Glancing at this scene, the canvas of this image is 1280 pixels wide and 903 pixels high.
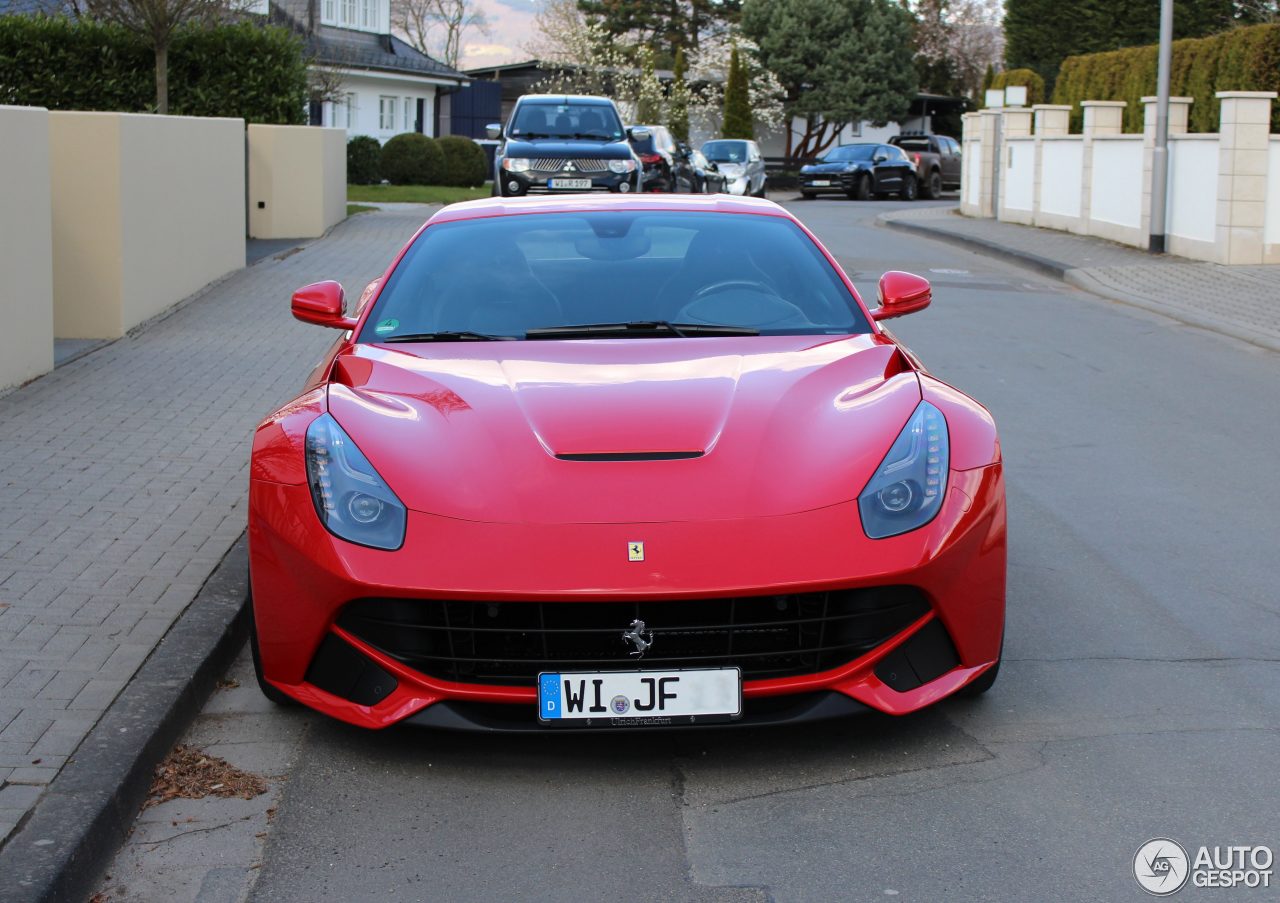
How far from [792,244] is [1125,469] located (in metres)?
3.10

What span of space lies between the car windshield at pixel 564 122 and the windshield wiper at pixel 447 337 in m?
19.3

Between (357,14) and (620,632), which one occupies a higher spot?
(357,14)

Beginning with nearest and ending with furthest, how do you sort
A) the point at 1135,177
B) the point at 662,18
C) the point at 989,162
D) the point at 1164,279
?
the point at 1164,279 → the point at 1135,177 → the point at 989,162 → the point at 662,18

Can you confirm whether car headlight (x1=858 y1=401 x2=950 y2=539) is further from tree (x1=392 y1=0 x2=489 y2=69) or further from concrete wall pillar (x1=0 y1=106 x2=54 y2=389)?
tree (x1=392 y1=0 x2=489 y2=69)

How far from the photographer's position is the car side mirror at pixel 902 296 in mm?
5781

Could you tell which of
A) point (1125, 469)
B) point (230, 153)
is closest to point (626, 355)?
point (1125, 469)

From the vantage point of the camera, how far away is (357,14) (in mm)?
52750

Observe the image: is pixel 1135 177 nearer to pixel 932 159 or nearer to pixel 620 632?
pixel 620 632

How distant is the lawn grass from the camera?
1275 inches

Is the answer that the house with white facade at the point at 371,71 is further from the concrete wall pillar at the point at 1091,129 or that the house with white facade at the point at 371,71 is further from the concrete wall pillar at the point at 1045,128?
the concrete wall pillar at the point at 1091,129

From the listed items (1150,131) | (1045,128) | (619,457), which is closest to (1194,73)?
(1150,131)

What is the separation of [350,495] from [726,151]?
3677 centimetres

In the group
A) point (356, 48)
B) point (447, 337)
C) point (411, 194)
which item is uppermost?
point (356, 48)

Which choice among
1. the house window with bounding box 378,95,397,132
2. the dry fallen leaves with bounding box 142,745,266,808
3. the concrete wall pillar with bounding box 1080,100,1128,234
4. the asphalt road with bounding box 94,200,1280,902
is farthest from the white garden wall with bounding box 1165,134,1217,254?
the house window with bounding box 378,95,397,132
